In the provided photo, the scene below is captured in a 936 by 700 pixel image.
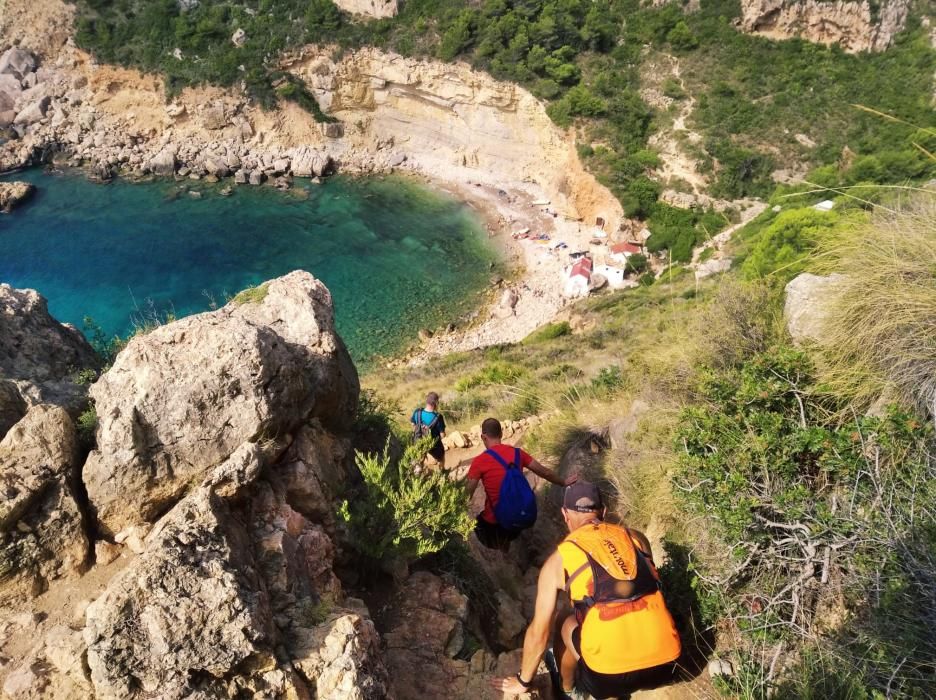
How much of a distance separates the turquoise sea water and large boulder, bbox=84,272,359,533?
20330 mm

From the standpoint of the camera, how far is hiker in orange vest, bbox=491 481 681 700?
9.37 feet

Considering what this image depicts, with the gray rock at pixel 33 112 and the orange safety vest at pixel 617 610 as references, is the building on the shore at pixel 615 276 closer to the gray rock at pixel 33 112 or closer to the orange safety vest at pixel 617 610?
the orange safety vest at pixel 617 610

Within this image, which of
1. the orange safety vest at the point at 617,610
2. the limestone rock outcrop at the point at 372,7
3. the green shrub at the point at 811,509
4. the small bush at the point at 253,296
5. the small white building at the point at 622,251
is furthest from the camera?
the limestone rock outcrop at the point at 372,7

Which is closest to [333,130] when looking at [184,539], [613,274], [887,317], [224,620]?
[613,274]

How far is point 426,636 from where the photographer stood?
3686 millimetres

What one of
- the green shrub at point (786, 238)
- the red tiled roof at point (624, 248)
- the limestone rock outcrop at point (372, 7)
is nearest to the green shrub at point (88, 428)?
the green shrub at point (786, 238)

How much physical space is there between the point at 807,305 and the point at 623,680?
340 centimetres

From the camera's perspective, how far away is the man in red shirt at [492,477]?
4836 mm

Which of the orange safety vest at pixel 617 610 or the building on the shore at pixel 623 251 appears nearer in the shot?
the orange safety vest at pixel 617 610

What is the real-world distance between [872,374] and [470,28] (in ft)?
133

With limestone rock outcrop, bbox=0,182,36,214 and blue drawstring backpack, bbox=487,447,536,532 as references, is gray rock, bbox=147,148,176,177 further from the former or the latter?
blue drawstring backpack, bbox=487,447,536,532

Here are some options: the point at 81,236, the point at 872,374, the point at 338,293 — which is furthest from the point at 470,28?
the point at 872,374

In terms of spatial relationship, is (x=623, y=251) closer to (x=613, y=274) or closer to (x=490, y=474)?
(x=613, y=274)

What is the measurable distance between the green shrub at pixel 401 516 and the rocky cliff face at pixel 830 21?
138ft
